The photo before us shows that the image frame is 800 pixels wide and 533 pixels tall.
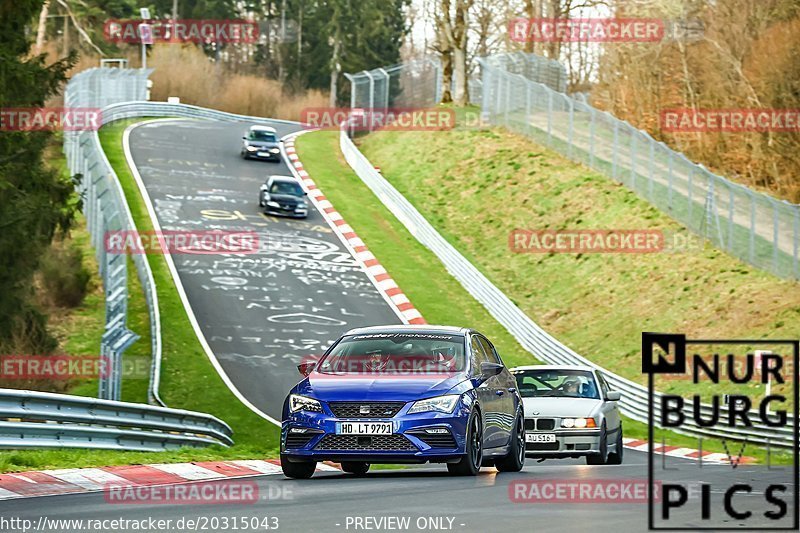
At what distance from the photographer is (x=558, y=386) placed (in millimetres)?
19516

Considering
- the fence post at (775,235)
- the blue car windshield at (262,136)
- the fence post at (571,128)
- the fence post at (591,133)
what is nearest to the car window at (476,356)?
the fence post at (775,235)

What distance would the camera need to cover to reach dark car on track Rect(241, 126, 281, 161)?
5728 cm

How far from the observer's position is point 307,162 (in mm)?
57125

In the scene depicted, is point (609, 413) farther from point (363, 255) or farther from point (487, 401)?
point (363, 255)

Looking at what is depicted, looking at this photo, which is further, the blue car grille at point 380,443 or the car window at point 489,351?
the car window at point 489,351

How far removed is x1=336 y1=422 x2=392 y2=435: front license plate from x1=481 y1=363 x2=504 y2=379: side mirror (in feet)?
5.06

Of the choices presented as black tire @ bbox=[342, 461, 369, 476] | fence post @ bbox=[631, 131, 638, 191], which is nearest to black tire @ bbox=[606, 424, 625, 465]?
black tire @ bbox=[342, 461, 369, 476]

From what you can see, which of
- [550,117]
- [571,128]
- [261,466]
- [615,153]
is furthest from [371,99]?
[261,466]

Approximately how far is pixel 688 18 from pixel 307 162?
1668 centimetres

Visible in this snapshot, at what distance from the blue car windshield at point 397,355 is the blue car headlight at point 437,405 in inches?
27.1

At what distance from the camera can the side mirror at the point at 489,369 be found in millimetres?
14172

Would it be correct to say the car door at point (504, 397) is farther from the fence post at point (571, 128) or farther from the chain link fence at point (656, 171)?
the fence post at point (571, 128)

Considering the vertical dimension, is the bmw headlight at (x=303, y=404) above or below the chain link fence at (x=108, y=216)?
above

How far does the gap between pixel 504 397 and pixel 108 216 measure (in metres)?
20.5
